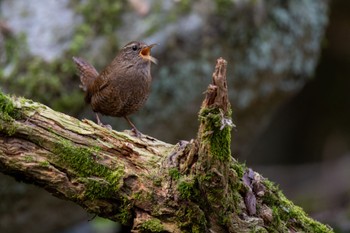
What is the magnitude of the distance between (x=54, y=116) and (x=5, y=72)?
89.6 inches

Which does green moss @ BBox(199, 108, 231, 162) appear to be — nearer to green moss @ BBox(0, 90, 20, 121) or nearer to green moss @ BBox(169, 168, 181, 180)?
green moss @ BBox(169, 168, 181, 180)

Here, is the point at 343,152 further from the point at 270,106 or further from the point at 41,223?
the point at 41,223

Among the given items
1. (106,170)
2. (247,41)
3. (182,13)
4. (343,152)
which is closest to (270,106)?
(247,41)

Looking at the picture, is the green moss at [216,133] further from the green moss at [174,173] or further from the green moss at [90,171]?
the green moss at [90,171]

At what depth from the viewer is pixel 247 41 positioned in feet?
18.9

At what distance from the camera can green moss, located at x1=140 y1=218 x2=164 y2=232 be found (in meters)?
2.95

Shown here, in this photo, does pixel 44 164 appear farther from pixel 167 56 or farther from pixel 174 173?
pixel 167 56

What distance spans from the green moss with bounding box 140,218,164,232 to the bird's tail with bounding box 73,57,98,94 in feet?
6.49

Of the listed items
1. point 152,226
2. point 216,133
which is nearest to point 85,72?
point 152,226

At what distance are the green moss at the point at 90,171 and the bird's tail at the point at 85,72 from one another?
1755 millimetres

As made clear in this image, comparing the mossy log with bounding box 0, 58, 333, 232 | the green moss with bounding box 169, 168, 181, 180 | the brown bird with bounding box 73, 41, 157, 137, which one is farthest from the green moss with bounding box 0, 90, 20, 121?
the brown bird with bounding box 73, 41, 157, 137

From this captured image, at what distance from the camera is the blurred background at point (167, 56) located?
17.1ft

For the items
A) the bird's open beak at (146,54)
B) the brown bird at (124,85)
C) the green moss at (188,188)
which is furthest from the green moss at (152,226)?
the bird's open beak at (146,54)

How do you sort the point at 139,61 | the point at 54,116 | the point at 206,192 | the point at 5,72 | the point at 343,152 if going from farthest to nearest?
the point at 343,152
the point at 5,72
the point at 139,61
the point at 54,116
the point at 206,192
